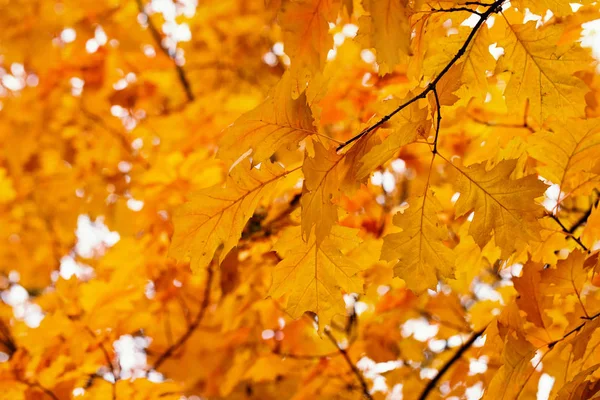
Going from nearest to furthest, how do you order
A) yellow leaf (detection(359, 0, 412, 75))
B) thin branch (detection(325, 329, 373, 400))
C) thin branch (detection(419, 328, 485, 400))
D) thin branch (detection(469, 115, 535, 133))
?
yellow leaf (detection(359, 0, 412, 75))
thin branch (detection(469, 115, 535, 133))
thin branch (detection(419, 328, 485, 400))
thin branch (detection(325, 329, 373, 400))

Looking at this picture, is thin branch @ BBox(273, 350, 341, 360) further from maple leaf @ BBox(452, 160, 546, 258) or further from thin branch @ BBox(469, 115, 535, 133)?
maple leaf @ BBox(452, 160, 546, 258)

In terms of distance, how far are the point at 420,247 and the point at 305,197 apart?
16cm

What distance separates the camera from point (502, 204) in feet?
2.17

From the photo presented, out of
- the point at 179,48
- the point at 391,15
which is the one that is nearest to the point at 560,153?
the point at 391,15

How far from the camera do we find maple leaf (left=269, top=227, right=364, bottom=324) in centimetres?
74

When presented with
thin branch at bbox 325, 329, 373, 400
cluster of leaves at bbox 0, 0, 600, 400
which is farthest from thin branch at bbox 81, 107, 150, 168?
thin branch at bbox 325, 329, 373, 400

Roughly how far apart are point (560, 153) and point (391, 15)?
1.33 feet

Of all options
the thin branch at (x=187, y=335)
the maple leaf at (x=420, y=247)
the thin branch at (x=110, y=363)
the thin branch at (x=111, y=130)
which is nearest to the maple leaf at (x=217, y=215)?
the maple leaf at (x=420, y=247)

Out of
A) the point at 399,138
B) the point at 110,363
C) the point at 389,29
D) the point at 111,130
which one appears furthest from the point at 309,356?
the point at 111,130

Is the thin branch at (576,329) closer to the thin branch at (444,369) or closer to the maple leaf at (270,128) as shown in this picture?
the maple leaf at (270,128)

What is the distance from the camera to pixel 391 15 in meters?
0.52

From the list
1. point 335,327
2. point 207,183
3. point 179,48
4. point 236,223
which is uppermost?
point 179,48

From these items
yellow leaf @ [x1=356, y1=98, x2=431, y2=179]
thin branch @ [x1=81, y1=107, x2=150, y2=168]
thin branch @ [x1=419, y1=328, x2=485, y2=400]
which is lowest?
thin branch @ [x1=419, y1=328, x2=485, y2=400]

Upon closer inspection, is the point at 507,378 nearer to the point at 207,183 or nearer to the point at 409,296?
the point at 409,296
